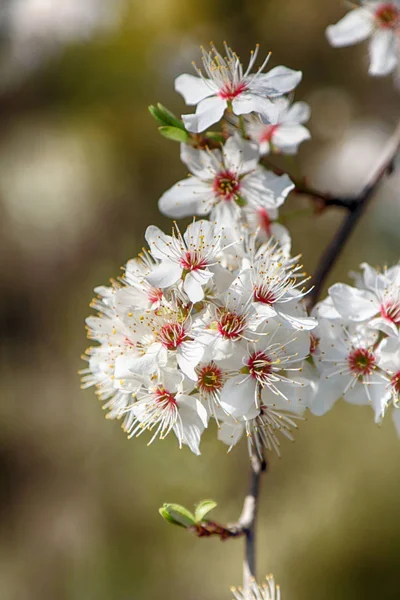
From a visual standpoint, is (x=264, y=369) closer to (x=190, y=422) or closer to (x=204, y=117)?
(x=190, y=422)

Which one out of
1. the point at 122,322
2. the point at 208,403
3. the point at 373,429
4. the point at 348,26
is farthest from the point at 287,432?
the point at 373,429

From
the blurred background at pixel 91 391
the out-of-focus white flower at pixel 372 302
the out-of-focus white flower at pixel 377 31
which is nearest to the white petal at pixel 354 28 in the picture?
the out-of-focus white flower at pixel 377 31

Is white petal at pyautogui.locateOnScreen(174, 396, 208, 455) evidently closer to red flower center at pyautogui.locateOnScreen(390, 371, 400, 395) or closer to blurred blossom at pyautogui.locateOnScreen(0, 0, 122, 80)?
red flower center at pyautogui.locateOnScreen(390, 371, 400, 395)

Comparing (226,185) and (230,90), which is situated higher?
(230,90)

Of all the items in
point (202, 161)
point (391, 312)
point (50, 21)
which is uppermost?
point (50, 21)

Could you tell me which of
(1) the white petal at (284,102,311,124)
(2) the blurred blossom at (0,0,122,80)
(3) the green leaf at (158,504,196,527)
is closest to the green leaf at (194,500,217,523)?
(3) the green leaf at (158,504,196,527)

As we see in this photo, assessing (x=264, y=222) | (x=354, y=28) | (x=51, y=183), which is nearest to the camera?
(x=264, y=222)

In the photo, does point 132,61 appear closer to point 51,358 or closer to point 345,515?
point 51,358

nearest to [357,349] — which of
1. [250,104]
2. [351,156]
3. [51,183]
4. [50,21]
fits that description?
[250,104]
